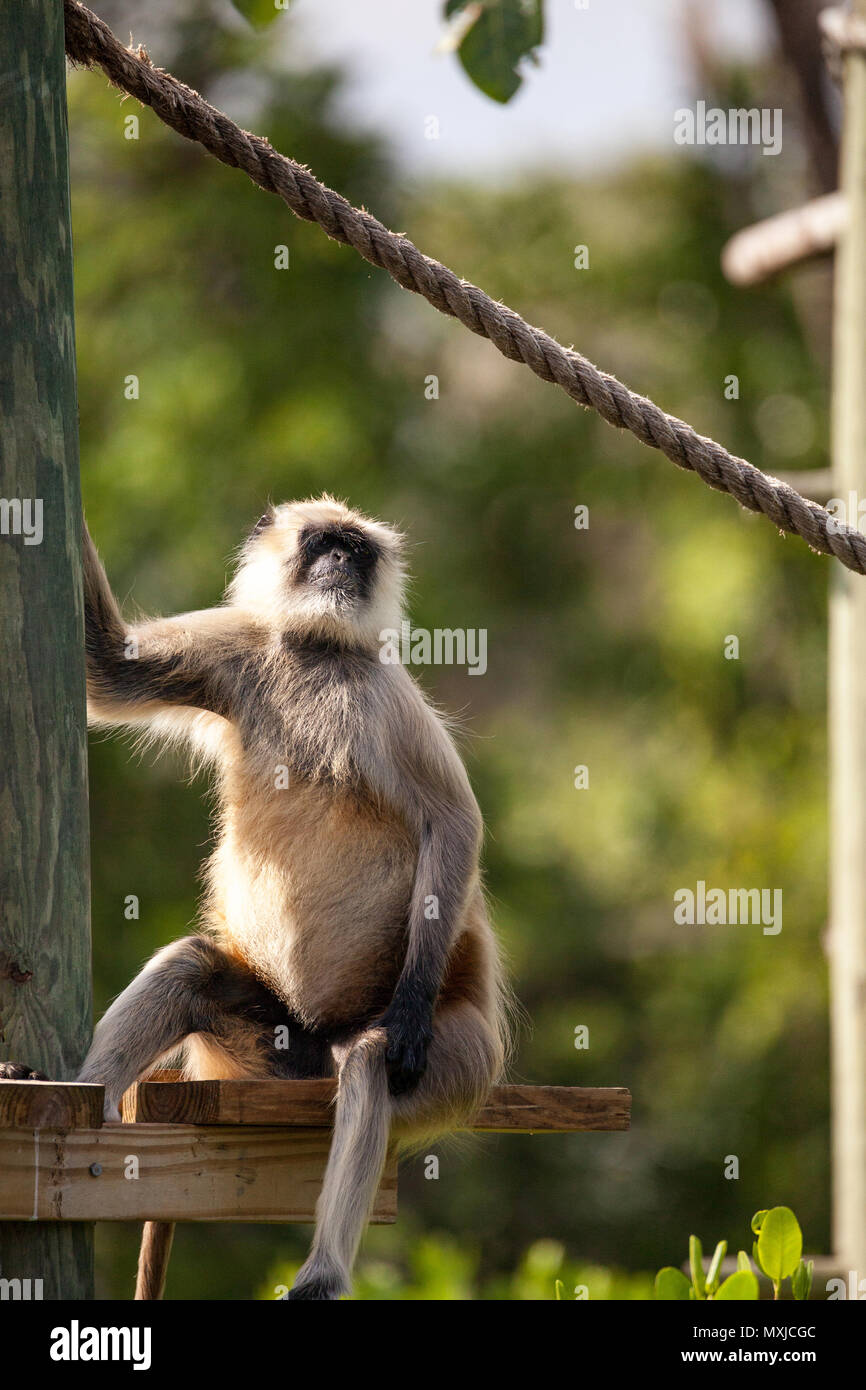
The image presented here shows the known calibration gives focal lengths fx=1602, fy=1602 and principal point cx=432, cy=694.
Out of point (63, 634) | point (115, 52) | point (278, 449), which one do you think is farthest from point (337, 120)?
point (63, 634)

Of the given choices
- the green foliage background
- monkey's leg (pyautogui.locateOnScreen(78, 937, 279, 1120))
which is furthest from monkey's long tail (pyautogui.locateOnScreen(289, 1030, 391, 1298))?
the green foliage background

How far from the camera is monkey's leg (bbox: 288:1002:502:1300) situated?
374 centimetres

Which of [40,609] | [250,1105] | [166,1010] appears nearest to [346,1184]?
[250,1105]

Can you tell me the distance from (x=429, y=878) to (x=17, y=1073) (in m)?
1.37

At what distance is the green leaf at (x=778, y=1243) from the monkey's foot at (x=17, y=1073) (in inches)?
74.5

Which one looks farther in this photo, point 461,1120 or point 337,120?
point 337,120

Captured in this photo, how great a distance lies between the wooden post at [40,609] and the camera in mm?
3469

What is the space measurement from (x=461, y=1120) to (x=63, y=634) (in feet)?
5.44

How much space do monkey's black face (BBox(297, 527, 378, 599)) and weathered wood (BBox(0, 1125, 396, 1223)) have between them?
1.68m

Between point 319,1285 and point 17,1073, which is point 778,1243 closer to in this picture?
point 319,1285

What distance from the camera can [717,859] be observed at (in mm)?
14734

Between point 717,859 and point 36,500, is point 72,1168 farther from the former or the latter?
point 717,859

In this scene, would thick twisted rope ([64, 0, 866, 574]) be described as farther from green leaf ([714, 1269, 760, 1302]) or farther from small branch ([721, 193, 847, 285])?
small branch ([721, 193, 847, 285])

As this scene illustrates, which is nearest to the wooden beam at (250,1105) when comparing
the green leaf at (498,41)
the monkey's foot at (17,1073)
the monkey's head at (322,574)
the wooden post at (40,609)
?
the monkey's foot at (17,1073)
